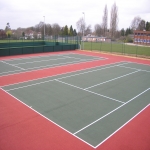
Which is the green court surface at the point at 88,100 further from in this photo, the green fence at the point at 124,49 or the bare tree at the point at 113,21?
the bare tree at the point at 113,21

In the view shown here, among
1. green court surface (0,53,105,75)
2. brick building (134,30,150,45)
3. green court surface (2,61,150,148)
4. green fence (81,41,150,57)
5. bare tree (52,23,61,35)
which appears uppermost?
bare tree (52,23,61,35)

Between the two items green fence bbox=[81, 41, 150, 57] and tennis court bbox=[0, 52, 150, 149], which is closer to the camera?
tennis court bbox=[0, 52, 150, 149]

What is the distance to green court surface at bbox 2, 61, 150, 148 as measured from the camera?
25.8 feet

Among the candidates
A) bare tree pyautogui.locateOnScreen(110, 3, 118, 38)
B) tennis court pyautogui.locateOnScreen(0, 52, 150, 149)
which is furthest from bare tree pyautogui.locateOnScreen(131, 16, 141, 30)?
tennis court pyautogui.locateOnScreen(0, 52, 150, 149)

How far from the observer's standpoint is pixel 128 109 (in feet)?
31.9

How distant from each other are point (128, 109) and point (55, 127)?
4256 millimetres

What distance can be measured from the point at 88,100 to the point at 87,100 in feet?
0.20

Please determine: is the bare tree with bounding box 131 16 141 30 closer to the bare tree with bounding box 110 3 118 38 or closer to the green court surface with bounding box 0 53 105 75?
the bare tree with bounding box 110 3 118 38

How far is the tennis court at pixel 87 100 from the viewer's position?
780cm

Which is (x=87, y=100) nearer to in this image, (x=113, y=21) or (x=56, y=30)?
(x=113, y=21)

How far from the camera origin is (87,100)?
10805mm

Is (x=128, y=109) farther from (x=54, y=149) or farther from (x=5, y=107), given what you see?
(x=5, y=107)

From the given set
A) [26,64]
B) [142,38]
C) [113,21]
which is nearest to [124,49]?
[26,64]

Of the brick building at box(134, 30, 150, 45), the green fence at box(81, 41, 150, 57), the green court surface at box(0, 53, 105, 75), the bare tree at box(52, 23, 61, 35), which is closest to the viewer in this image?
the green court surface at box(0, 53, 105, 75)
